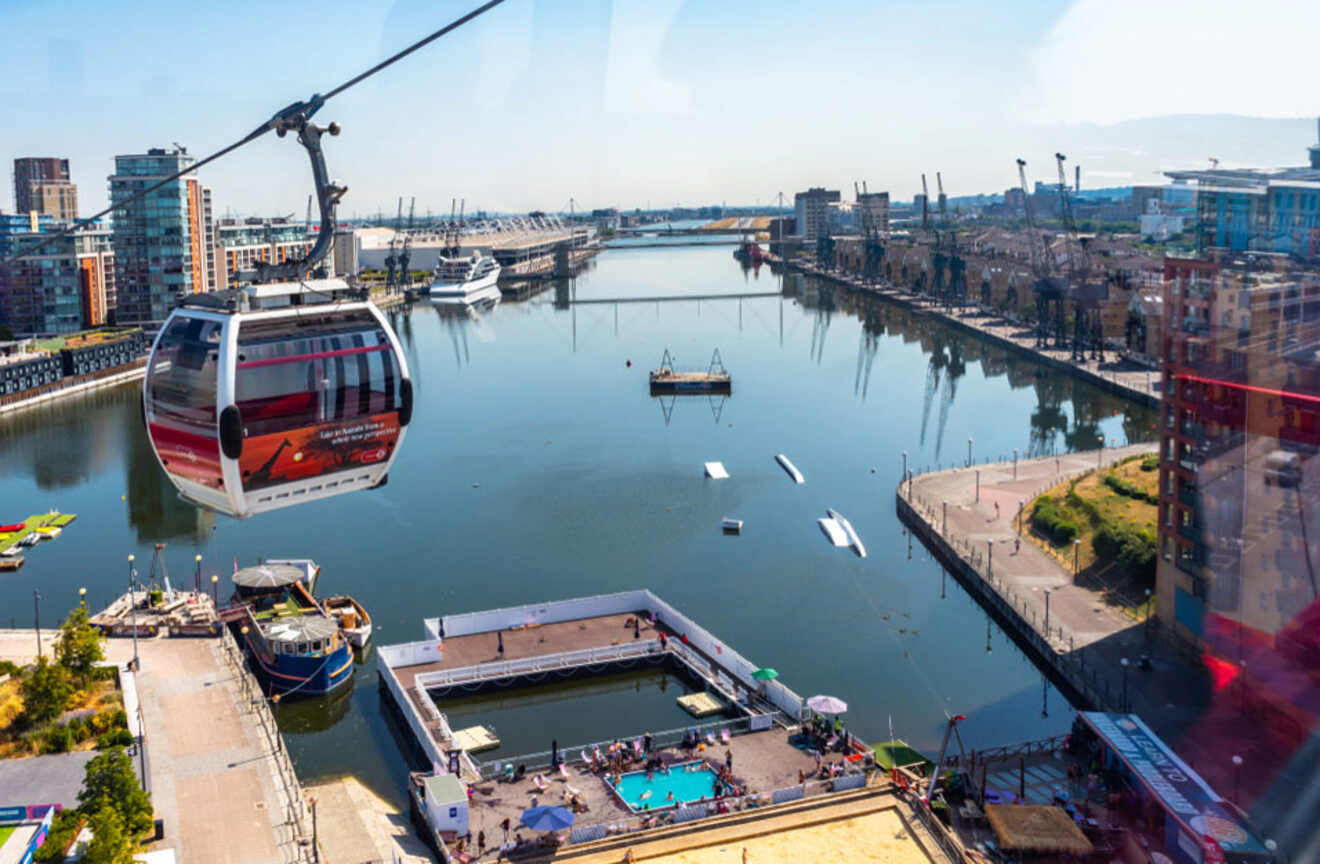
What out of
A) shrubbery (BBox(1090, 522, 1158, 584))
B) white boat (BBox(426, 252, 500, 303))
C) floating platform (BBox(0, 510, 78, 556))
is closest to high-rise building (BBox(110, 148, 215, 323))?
floating platform (BBox(0, 510, 78, 556))

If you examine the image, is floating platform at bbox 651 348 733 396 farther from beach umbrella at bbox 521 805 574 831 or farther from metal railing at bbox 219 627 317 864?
beach umbrella at bbox 521 805 574 831

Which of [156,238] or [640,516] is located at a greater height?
[156,238]

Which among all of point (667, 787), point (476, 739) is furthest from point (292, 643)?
point (667, 787)

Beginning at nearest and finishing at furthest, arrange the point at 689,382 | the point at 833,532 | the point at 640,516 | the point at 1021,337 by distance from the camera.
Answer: the point at 833,532
the point at 640,516
the point at 689,382
the point at 1021,337

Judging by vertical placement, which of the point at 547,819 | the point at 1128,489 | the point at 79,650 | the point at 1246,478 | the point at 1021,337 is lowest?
the point at 547,819

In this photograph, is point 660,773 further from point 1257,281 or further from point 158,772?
point 1257,281

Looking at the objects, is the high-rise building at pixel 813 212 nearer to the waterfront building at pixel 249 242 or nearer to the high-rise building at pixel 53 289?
the waterfront building at pixel 249 242

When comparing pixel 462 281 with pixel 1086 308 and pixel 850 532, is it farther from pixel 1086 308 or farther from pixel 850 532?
pixel 850 532
